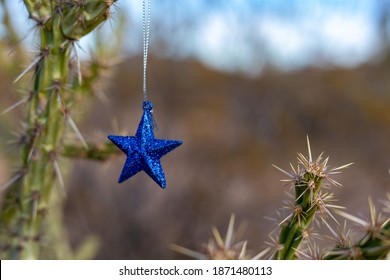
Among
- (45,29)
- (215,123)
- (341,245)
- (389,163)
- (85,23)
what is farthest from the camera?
(215,123)

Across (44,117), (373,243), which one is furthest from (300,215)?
(44,117)

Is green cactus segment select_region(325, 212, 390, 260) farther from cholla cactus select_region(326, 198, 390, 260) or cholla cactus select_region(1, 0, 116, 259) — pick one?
cholla cactus select_region(1, 0, 116, 259)

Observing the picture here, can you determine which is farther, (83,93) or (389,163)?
(389,163)

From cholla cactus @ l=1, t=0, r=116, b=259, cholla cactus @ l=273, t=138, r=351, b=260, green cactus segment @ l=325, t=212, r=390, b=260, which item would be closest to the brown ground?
cholla cactus @ l=1, t=0, r=116, b=259

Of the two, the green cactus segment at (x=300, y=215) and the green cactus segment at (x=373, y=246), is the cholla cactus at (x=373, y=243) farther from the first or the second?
the green cactus segment at (x=300, y=215)

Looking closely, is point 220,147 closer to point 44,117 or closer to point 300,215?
point 44,117
